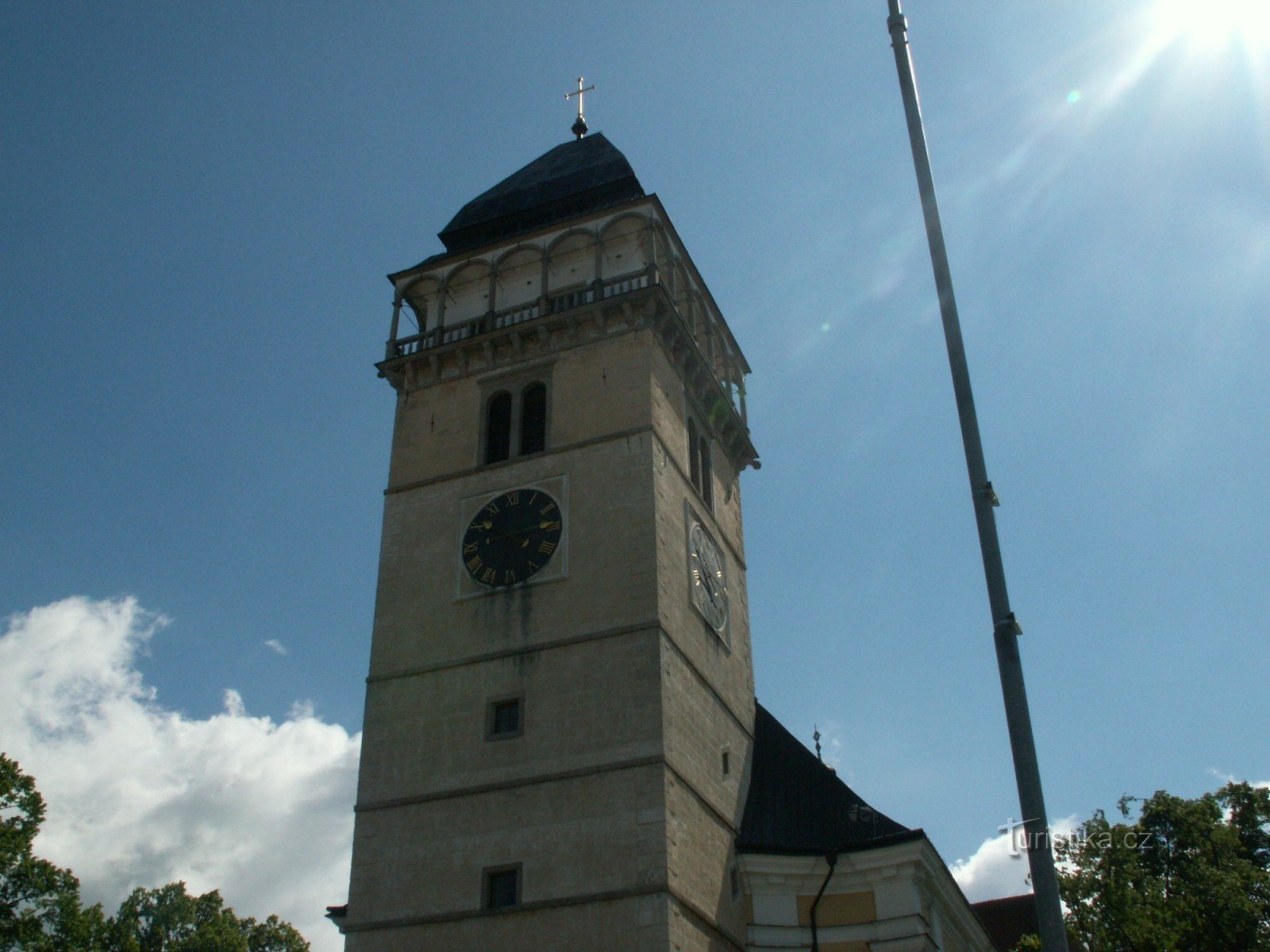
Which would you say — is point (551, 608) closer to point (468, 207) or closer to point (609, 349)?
point (609, 349)

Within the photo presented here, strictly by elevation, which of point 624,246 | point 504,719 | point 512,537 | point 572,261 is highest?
point 624,246

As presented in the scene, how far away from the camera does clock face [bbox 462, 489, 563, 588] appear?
81.8ft

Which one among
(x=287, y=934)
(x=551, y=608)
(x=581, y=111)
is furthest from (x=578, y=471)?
(x=287, y=934)

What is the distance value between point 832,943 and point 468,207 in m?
20.9

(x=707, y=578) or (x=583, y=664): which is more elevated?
(x=707, y=578)

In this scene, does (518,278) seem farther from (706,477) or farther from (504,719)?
(504,719)

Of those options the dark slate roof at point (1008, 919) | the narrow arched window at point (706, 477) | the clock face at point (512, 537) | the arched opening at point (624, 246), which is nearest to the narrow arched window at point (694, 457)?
the narrow arched window at point (706, 477)

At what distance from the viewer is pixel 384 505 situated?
1077 inches

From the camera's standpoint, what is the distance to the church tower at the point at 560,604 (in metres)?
21.2

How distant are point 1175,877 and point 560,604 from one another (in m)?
18.7

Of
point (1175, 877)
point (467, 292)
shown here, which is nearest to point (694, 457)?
point (467, 292)

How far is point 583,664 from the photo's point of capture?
23.1 m

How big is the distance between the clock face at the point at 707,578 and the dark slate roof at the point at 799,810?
301cm

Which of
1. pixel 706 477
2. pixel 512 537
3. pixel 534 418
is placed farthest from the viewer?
pixel 706 477
